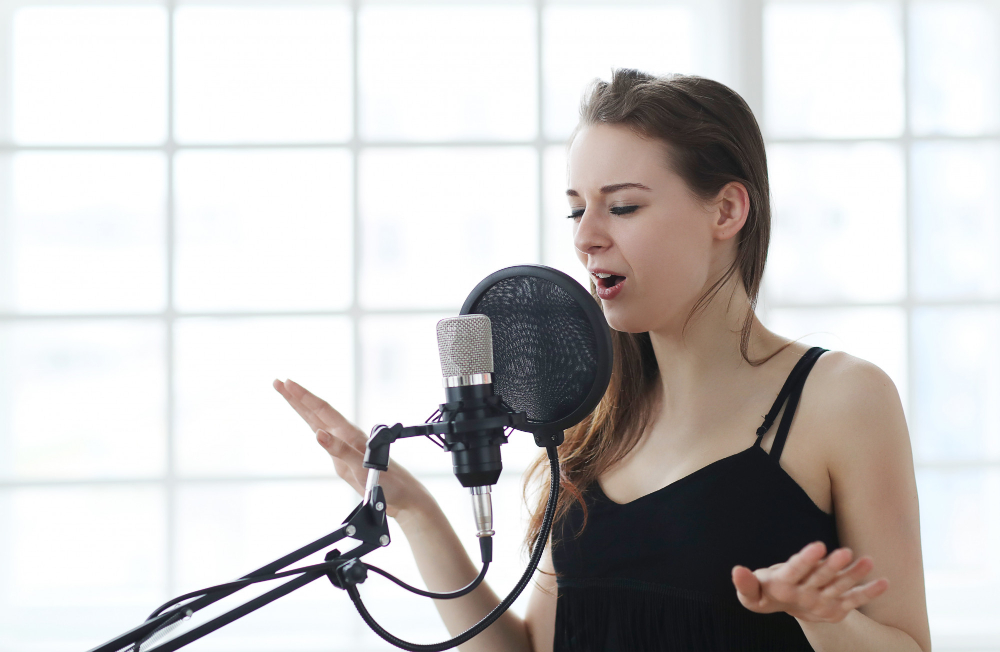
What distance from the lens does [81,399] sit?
6.10 ft

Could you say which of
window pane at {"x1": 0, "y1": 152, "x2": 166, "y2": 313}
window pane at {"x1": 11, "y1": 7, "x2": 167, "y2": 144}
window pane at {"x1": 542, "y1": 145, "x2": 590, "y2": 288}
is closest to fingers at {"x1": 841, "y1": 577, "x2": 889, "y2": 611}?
window pane at {"x1": 542, "y1": 145, "x2": 590, "y2": 288}

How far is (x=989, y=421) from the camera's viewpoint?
1.92 meters

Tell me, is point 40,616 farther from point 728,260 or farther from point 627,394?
point 728,260

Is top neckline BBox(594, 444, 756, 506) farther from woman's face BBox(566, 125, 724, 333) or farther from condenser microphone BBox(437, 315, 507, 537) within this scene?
condenser microphone BBox(437, 315, 507, 537)

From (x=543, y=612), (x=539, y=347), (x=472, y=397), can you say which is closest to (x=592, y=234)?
(x=539, y=347)

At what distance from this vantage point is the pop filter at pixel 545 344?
2.34ft

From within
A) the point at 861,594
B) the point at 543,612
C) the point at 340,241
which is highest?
the point at 340,241

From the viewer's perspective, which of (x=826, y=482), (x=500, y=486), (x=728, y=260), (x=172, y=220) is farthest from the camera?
(x=500, y=486)

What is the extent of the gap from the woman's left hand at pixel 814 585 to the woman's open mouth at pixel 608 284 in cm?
46

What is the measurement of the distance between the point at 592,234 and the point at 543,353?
1.08 ft

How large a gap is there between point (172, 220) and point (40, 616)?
1027 mm

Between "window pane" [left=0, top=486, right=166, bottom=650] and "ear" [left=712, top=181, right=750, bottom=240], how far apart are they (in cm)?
148

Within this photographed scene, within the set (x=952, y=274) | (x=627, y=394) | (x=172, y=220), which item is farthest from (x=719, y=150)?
(x=172, y=220)

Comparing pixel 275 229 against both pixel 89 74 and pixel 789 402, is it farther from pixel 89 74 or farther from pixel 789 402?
pixel 789 402
